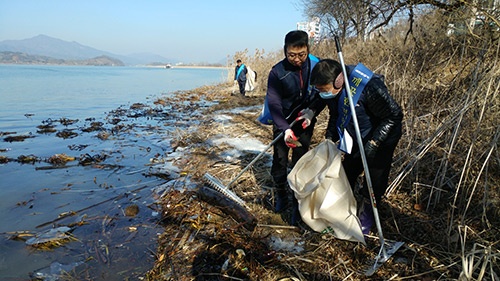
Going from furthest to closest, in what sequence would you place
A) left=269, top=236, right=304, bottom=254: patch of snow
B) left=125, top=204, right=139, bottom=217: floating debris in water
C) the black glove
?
left=125, top=204, right=139, bottom=217: floating debris in water < left=269, top=236, right=304, bottom=254: patch of snow < the black glove

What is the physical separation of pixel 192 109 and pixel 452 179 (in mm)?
10981

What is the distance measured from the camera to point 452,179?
10.8 feet

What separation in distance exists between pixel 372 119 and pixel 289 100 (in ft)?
2.98

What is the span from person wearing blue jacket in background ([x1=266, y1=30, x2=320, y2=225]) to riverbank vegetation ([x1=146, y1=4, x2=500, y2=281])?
0.43m

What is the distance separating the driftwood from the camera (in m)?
3.09

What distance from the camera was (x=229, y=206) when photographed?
333 centimetres

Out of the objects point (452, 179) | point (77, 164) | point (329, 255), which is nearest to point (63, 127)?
point (77, 164)

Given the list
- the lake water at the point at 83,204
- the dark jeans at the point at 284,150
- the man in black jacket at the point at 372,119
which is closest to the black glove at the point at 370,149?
the man in black jacket at the point at 372,119

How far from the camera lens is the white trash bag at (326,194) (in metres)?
2.58

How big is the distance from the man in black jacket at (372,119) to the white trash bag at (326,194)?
0.76ft

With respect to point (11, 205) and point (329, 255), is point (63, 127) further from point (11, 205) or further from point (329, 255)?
point (329, 255)

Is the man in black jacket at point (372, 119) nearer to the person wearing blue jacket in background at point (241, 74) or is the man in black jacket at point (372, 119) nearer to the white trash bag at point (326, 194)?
the white trash bag at point (326, 194)

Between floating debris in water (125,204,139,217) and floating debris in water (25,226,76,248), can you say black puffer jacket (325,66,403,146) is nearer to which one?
floating debris in water (125,204,139,217)

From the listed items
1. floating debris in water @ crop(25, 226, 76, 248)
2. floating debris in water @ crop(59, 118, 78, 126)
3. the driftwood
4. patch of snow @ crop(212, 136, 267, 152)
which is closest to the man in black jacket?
the driftwood
